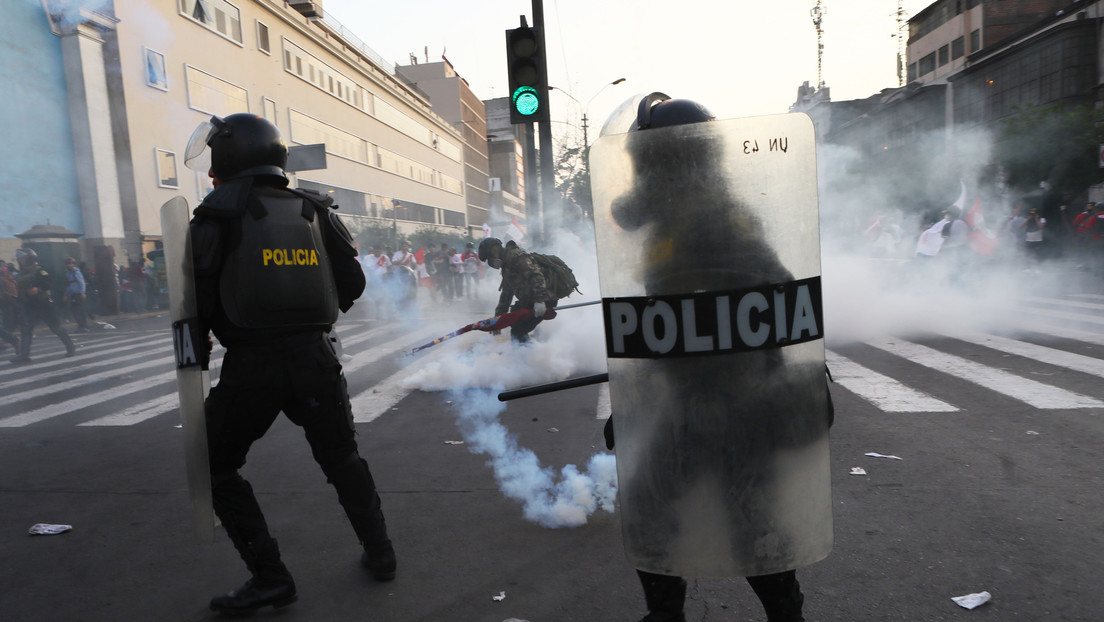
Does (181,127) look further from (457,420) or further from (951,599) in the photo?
(951,599)

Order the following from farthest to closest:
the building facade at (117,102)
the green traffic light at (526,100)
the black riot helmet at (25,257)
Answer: the black riot helmet at (25,257) < the building facade at (117,102) < the green traffic light at (526,100)

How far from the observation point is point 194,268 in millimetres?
2465

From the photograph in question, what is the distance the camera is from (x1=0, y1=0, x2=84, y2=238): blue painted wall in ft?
24.6

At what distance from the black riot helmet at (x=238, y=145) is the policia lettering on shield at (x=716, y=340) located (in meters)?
1.61

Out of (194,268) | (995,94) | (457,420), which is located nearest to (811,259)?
(194,268)

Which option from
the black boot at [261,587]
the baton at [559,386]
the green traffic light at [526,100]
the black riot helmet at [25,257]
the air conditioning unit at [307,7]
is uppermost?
the air conditioning unit at [307,7]

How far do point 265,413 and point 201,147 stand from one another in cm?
102

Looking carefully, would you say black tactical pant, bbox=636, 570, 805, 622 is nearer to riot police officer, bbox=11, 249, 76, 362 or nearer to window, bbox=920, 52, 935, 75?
riot police officer, bbox=11, 249, 76, 362

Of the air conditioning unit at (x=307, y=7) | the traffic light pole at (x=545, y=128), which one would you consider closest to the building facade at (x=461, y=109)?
the air conditioning unit at (x=307, y=7)

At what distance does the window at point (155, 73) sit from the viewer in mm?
9578

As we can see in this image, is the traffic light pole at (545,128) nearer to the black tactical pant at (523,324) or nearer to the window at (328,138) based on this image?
the black tactical pant at (523,324)

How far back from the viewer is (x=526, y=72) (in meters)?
7.65

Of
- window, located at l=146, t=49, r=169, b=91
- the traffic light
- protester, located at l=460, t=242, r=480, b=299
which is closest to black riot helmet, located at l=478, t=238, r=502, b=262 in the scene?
the traffic light

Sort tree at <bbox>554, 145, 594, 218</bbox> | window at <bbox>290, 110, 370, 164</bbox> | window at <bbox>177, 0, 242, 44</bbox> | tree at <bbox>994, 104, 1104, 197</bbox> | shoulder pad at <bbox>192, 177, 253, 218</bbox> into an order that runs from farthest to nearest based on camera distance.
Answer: window at <bbox>290, 110, 370, 164</bbox> → tree at <bbox>554, 145, 594, 218</bbox> → tree at <bbox>994, 104, 1104, 197</bbox> → window at <bbox>177, 0, 242, 44</bbox> → shoulder pad at <bbox>192, 177, 253, 218</bbox>
